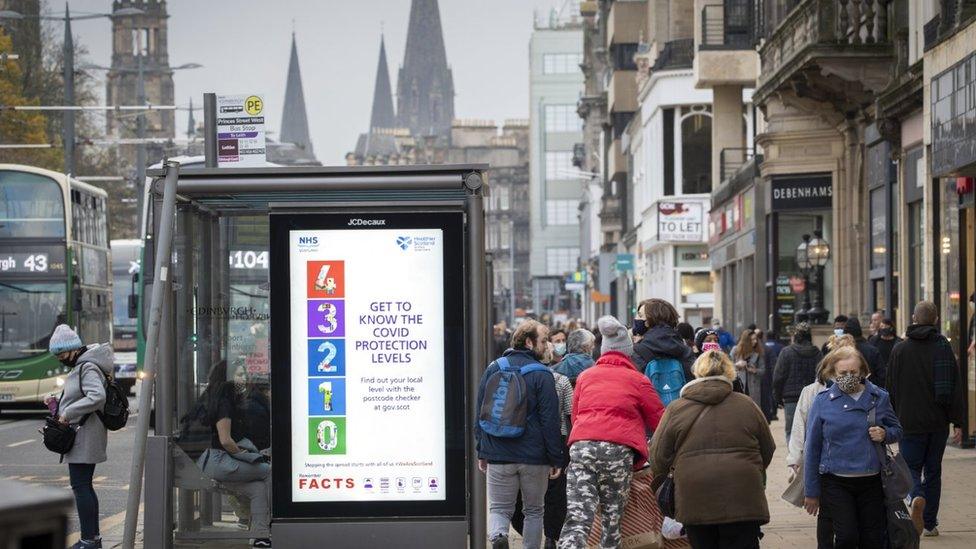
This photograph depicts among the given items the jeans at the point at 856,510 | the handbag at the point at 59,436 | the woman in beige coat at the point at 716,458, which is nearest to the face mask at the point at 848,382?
the jeans at the point at 856,510

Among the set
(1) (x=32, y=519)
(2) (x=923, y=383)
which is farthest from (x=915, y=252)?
(1) (x=32, y=519)

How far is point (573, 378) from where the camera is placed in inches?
492

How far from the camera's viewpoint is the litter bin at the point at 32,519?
2.68 meters

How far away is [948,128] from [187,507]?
459 inches

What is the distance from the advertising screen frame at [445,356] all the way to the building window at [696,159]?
159ft

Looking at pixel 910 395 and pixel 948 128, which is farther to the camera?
pixel 948 128

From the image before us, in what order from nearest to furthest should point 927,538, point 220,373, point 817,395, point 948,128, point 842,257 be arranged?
point 817,395, point 220,373, point 927,538, point 948,128, point 842,257

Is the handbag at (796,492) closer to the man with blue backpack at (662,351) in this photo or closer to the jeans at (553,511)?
the man with blue backpack at (662,351)

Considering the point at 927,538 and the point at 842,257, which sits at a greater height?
the point at 842,257

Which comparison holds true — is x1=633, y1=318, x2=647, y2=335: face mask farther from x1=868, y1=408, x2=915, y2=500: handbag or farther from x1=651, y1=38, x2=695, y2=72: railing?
x1=651, y1=38, x2=695, y2=72: railing

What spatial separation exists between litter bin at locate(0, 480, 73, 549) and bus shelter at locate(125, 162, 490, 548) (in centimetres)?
700

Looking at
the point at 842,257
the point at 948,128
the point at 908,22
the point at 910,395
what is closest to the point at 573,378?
the point at 910,395

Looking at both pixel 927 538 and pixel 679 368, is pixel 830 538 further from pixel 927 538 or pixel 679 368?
pixel 927 538

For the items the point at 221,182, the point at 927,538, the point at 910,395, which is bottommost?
the point at 927,538
